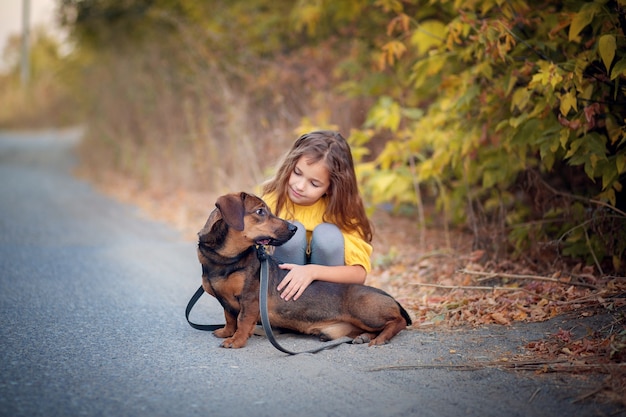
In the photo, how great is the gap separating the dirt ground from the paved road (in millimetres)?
159

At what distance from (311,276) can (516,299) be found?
5.65ft

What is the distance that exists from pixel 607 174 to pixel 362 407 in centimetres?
289

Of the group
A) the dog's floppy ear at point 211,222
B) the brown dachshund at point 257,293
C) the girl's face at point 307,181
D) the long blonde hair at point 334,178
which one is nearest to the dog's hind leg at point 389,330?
the brown dachshund at point 257,293

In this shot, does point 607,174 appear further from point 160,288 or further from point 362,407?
point 160,288

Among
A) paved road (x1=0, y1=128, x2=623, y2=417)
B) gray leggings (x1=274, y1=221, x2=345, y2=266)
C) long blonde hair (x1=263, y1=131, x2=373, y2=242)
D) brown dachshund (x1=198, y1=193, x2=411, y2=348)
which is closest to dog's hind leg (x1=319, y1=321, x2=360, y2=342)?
brown dachshund (x1=198, y1=193, x2=411, y2=348)

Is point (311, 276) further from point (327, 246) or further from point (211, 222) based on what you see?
point (211, 222)

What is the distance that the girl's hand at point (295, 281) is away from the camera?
3924mm

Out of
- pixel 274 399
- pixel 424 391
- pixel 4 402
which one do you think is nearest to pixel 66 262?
pixel 4 402

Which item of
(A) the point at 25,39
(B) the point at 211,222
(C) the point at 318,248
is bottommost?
(C) the point at 318,248

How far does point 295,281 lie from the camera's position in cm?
395

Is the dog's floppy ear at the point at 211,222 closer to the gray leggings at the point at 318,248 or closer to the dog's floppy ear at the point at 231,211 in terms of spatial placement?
the dog's floppy ear at the point at 231,211

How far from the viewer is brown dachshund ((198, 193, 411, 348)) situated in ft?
12.5

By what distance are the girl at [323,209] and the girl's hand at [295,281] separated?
4cm

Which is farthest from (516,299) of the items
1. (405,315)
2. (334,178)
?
(334,178)
